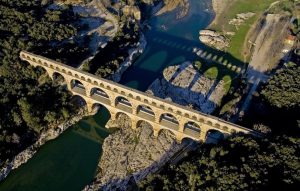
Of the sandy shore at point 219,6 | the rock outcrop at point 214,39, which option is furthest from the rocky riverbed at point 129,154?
the sandy shore at point 219,6

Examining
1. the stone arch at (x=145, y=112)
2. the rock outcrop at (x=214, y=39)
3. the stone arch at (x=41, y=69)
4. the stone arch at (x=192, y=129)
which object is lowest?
the stone arch at (x=41, y=69)

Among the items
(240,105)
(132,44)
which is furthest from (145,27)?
(240,105)

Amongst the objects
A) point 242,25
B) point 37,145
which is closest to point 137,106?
point 37,145

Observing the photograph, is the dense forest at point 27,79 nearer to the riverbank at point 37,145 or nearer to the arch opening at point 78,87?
the riverbank at point 37,145

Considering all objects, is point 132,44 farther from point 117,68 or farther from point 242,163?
point 242,163

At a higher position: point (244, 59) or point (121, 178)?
point (244, 59)

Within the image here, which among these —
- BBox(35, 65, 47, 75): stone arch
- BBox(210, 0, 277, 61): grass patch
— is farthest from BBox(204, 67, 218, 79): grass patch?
BBox(35, 65, 47, 75): stone arch
